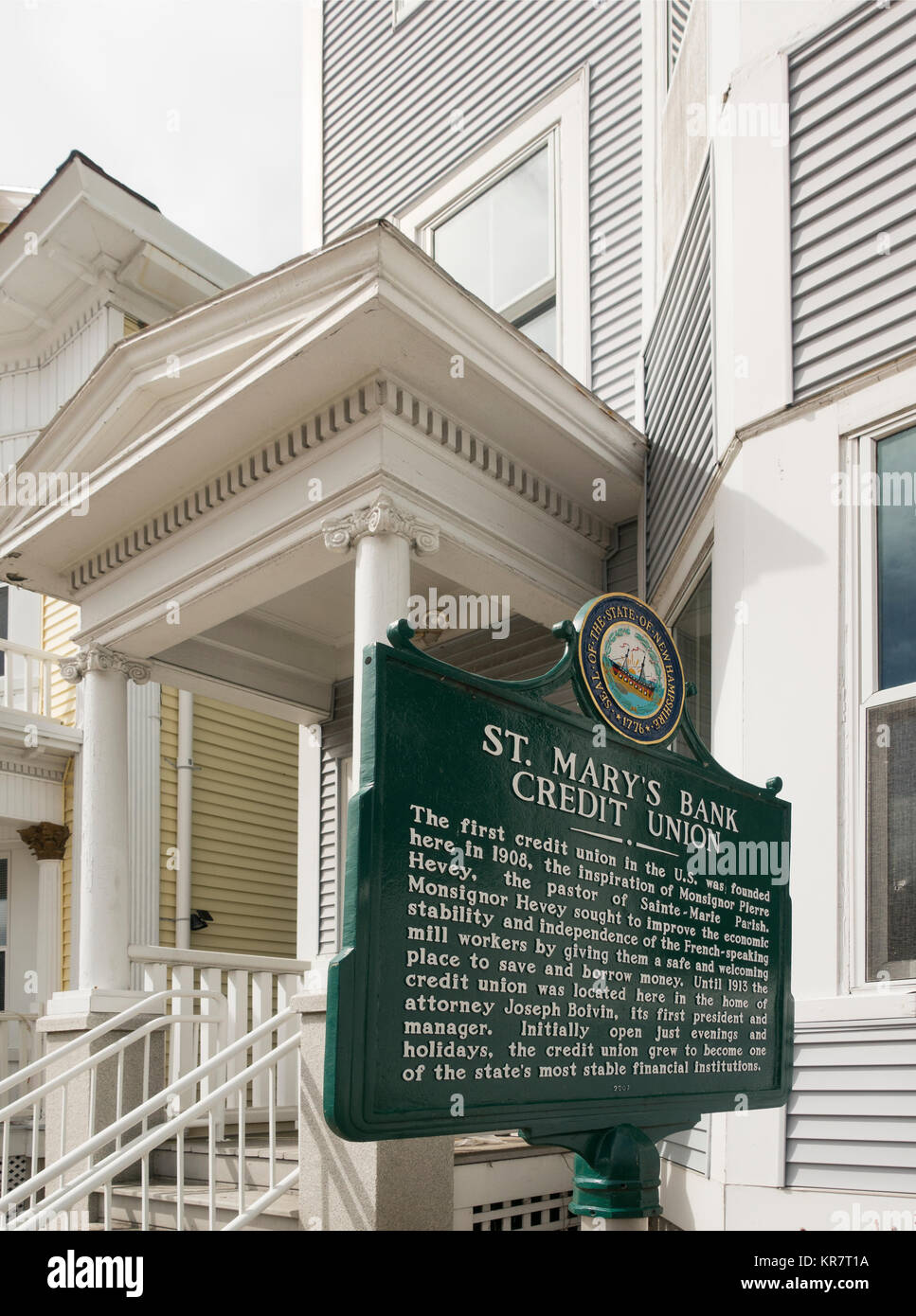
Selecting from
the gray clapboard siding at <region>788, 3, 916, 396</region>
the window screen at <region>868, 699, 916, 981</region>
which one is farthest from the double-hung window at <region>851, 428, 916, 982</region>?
the gray clapboard siding at <region>788, 3, 916, 396</region>

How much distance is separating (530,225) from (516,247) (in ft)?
0.69

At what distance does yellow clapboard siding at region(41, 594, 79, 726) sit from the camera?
43.0 feet

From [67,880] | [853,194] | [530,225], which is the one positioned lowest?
[67,880]

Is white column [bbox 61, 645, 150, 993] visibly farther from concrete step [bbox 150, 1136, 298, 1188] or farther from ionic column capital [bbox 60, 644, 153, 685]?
concrete step [bbox 150, 1136, 298, 1188]

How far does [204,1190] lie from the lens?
699cm

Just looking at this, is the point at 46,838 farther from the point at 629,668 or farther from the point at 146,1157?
the point at 629,668

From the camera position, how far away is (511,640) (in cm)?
934

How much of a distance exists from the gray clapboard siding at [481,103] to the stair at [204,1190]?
5435 millimetres

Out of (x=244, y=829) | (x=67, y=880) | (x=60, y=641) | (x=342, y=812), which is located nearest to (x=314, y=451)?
(x=342, y=812)

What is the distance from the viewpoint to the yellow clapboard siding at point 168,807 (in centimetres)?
1290

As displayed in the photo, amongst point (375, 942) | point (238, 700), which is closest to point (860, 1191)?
point (375, 942)

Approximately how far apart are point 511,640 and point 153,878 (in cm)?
545
